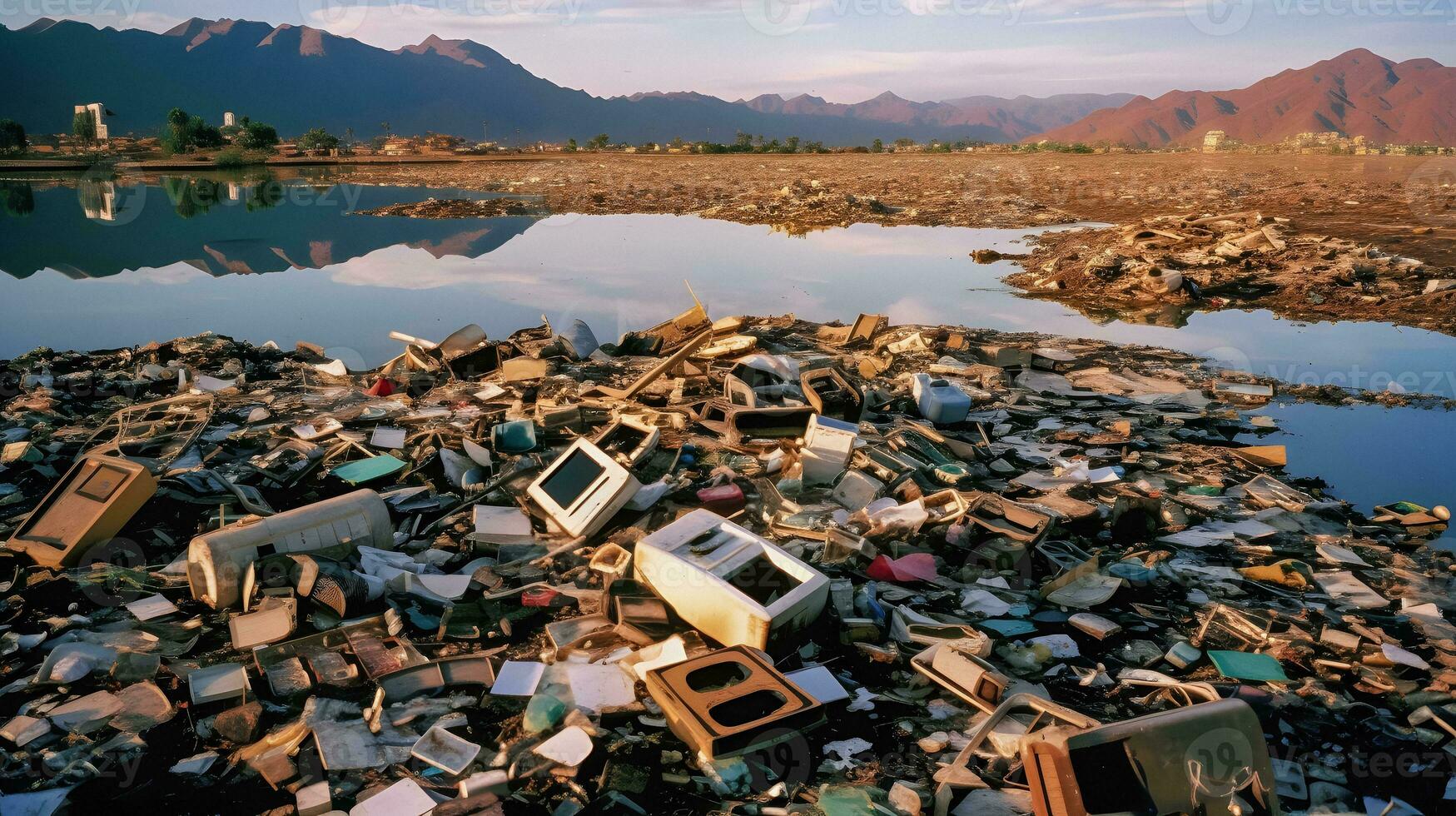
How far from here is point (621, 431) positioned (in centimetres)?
540

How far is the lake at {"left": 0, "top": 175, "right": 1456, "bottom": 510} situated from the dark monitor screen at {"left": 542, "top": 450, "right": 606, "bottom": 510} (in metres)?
5.05

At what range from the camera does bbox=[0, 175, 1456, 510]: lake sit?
7688 millimetres

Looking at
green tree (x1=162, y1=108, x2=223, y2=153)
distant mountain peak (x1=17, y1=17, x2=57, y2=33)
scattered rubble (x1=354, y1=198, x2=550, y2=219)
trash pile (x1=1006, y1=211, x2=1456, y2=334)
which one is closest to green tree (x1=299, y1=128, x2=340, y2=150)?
green tree (x1=162, y1=108, x2=223, y2=153)

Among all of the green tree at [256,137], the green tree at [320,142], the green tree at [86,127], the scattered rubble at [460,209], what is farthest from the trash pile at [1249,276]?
the green tree at [86,127]

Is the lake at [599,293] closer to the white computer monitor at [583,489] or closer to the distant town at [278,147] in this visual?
the white computer monitor at [583,489]

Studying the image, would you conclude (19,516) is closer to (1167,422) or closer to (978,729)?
(978,729)

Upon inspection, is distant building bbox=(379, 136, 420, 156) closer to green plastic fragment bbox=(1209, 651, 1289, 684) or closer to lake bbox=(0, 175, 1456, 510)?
lake bbox=(0, 175, 1456, 510)

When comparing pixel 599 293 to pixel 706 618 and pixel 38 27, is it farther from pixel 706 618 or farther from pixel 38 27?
pixel 38 27

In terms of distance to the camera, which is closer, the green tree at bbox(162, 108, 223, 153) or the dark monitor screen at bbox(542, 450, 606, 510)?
the dark monitor screen at bbox(542, 450, 606, 510)

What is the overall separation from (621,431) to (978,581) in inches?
98.5

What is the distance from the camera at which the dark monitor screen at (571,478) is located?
14.6 ft

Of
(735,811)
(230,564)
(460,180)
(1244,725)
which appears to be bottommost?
(735,811)

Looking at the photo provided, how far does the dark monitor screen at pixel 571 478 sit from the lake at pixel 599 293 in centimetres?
505

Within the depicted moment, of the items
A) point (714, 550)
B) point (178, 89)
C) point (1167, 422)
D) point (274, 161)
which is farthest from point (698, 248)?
point (178, 89)
